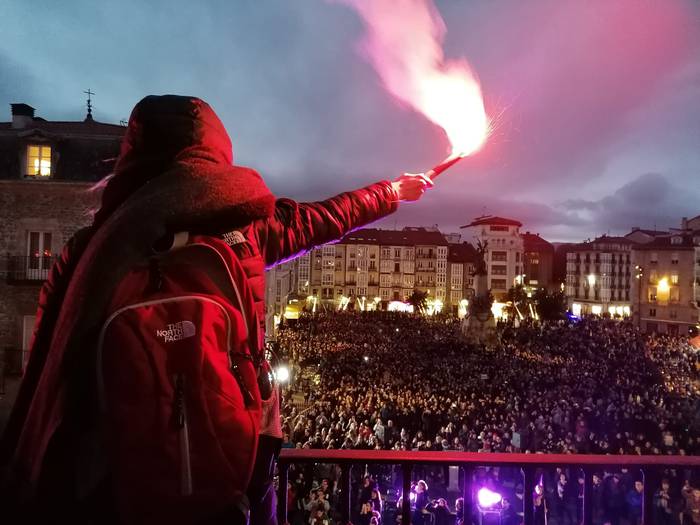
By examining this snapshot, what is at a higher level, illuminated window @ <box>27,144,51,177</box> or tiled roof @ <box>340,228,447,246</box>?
tiled roof @ <box>340,228,447,246</box>

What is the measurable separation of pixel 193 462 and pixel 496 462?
1.74m

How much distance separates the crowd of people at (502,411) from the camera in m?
7.53

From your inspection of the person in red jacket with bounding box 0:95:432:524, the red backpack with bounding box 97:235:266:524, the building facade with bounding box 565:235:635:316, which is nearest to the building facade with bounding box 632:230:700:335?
the building facade with bounding box 565:235:635:316

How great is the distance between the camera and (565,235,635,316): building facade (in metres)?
86.8

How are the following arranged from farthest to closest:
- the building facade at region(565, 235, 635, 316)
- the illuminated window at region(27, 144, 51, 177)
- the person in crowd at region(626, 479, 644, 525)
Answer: the building facade at region(565, 235, 635, 316), the illuminated window at region(27, 144, 51, 177), the person in crowd at region(626, 479, 644, 525)

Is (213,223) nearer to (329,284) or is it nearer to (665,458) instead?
(665,458)

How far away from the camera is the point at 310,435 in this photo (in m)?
12.6

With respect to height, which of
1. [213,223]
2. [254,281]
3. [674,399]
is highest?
[213,223]

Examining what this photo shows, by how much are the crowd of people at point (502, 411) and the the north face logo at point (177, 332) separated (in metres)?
2.91

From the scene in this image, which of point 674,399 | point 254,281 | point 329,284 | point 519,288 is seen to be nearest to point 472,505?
point 254,281

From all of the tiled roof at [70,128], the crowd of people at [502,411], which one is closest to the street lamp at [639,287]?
the crowd of people at [502,411]

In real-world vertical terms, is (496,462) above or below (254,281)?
below

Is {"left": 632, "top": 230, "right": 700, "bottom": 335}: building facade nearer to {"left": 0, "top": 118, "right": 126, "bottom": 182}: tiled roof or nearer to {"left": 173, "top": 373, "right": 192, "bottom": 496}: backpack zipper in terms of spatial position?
{"left": 0, "top": 118, "right": 126, "bottom": 182}: tiled roof

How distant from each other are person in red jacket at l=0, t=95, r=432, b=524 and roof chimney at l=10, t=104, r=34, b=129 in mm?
20065
